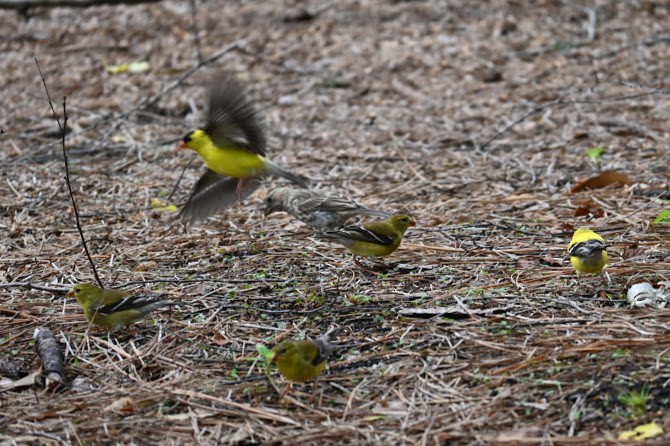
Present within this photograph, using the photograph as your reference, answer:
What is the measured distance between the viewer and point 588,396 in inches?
159

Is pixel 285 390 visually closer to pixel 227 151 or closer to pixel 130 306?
pixel 130 306

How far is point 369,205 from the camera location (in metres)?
7.91

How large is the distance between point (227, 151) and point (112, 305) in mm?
2429

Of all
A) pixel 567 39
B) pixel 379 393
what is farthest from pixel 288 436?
pixel 567 39

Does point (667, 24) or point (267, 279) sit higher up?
point (267, 279)

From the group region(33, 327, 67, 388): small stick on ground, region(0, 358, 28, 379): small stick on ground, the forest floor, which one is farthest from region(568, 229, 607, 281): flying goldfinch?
region(0, 358, 28, 379): small stick on ground

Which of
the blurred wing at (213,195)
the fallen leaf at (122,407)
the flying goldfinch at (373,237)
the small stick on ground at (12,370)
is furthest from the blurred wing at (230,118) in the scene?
the fallen leaf at (122,407)

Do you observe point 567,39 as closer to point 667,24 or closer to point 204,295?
point 667,24

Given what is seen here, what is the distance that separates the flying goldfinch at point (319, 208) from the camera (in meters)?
7.04

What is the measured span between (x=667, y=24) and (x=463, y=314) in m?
9.28

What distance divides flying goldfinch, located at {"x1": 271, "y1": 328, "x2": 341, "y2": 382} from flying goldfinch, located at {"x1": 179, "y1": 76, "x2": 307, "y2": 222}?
2991 millimetres

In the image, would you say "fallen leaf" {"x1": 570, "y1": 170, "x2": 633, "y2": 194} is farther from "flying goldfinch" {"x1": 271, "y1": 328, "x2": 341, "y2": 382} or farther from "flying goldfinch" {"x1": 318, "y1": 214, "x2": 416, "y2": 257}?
"flying goldfinch" {"x1": 271, "y1": 328, "x2": 341, "y2": 382}

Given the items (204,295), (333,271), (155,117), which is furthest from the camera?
(155,117)

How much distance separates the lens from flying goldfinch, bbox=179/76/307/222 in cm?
691
